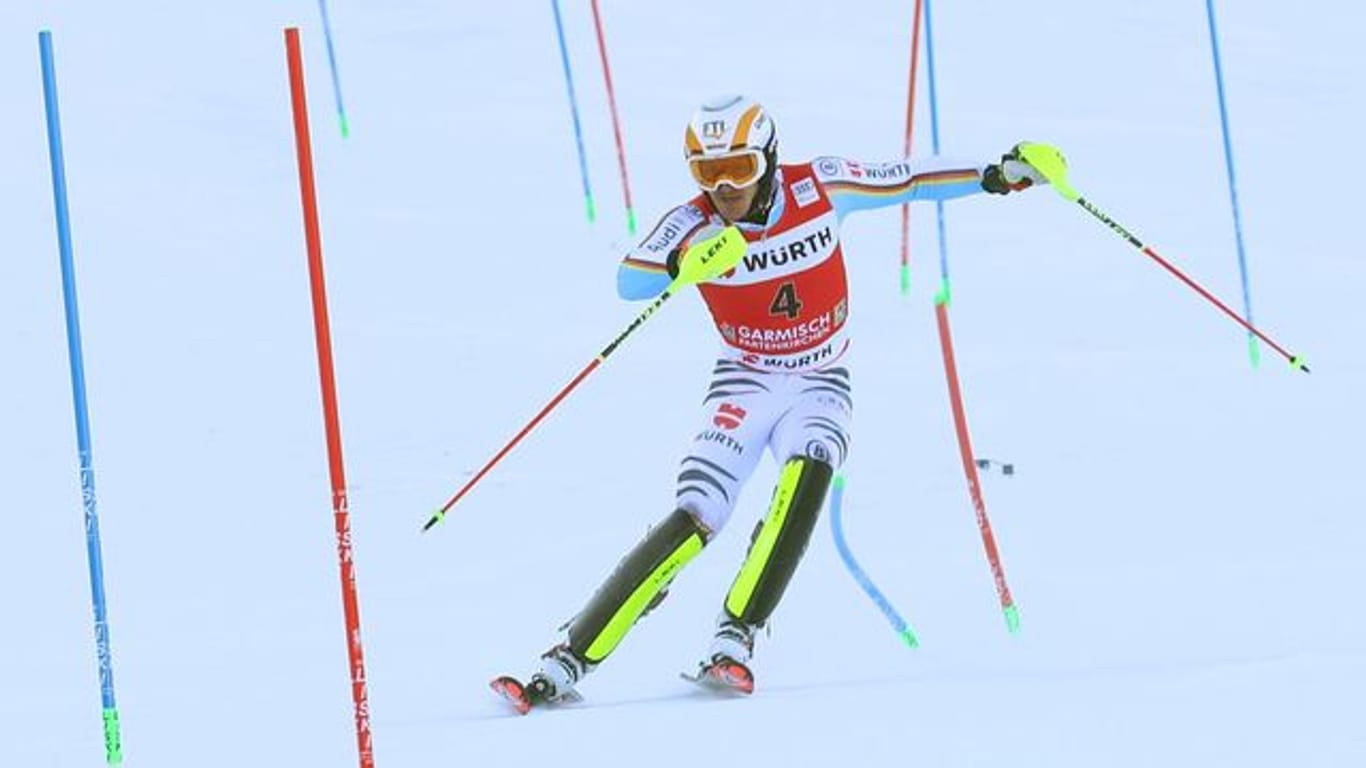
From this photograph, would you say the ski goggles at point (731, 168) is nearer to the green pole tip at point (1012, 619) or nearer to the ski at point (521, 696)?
the ski at point (521, 696)

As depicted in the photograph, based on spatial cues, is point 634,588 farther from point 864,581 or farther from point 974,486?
point 974,486

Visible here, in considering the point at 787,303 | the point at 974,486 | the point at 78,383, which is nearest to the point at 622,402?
the point at 974,486

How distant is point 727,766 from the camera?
4.37 m

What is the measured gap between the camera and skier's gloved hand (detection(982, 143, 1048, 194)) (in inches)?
226

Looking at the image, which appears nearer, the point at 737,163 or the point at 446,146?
the point at 737,163

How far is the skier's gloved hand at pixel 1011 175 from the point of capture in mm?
5738

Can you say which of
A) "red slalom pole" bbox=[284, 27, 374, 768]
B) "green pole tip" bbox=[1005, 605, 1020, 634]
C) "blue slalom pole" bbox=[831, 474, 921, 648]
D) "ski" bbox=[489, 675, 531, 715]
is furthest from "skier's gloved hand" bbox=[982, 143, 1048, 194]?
"red slalom pole" bbox=[284, 27, 374, 768]

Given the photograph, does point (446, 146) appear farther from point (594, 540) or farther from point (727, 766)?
point (727, 766)

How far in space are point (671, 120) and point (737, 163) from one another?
7277 millimetres

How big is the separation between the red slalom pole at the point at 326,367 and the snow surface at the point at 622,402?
1.78 ft

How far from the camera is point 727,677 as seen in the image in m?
5.27

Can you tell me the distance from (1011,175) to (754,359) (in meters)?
0.74

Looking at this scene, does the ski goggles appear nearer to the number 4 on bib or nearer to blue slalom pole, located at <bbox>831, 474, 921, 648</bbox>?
the number 4 on bib

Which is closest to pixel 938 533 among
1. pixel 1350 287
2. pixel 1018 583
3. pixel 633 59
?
pixel 1018 583
